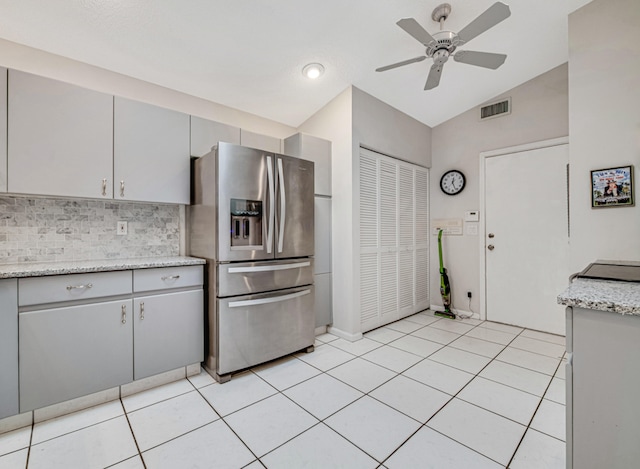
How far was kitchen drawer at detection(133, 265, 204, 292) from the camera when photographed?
2123 mm

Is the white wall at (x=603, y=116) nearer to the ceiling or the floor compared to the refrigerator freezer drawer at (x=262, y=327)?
nearer to the ceiling

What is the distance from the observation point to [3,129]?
1849 millimetres

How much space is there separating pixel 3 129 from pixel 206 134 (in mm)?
1317

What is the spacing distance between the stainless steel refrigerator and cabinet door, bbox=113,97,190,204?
0.16m

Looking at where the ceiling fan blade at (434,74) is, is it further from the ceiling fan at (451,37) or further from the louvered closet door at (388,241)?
the louvered closet door at (388,241)

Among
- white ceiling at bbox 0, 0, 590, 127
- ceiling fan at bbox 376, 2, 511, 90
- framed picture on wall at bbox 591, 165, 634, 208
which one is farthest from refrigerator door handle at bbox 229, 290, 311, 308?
framed picture on wall at bbox 591, 165, 634, 208

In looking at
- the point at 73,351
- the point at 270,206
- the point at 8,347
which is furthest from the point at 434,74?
the point at 8,347

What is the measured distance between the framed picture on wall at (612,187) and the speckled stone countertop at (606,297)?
1443mm

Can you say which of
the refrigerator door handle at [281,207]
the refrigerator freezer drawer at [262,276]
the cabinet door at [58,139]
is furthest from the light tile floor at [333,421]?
the cabinet door at [58,139]

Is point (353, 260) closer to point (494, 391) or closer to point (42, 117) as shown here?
point (494, 391)

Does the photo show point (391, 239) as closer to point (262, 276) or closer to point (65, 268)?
point (262, 276)

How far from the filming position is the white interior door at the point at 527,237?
130 inches

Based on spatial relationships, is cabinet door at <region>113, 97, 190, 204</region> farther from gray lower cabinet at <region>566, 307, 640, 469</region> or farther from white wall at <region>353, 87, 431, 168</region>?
gray lower cabinet at <region>566, 307, 640, 469</region>

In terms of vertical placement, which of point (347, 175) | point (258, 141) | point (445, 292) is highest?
point (258, 141)
